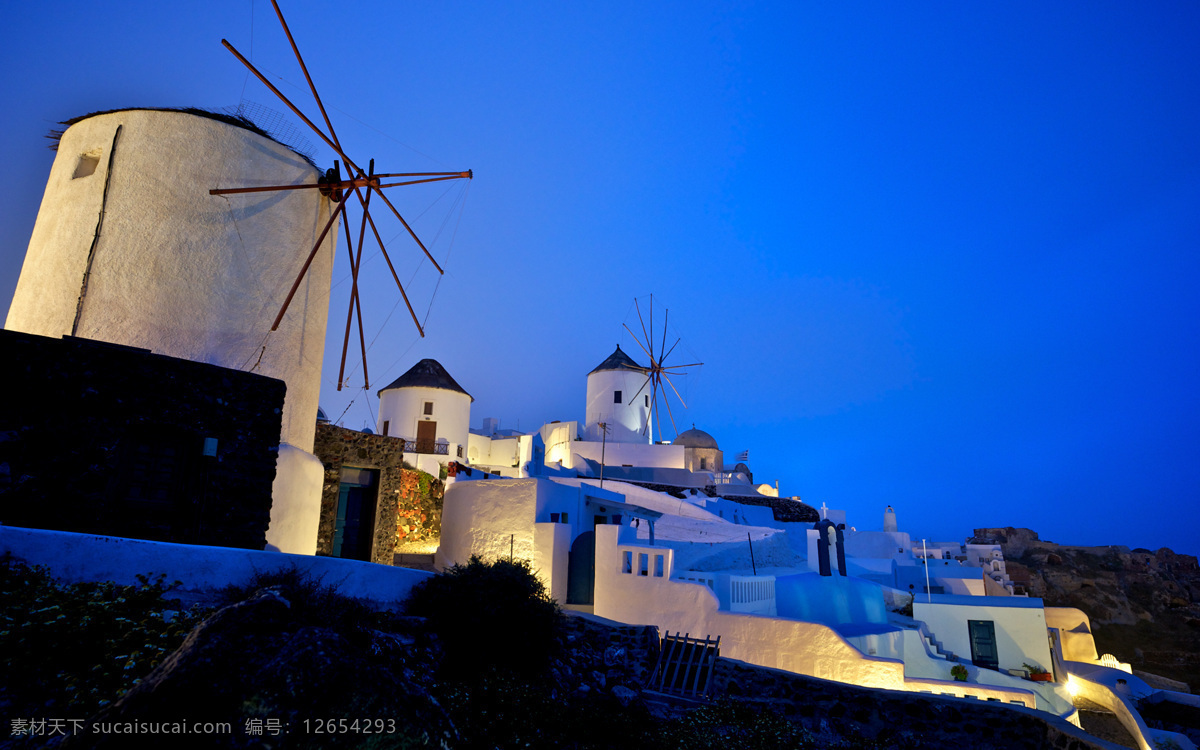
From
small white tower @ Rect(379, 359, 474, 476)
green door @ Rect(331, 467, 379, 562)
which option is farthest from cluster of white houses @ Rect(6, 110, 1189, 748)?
small white tower @ Rect(379, 359, 474, 476)

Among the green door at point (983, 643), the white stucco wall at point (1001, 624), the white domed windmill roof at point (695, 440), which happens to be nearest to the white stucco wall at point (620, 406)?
the white domed windmill roof at point (695, 440)

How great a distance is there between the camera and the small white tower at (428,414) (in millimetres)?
26469

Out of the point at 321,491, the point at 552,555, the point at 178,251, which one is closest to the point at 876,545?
the point at 552,555

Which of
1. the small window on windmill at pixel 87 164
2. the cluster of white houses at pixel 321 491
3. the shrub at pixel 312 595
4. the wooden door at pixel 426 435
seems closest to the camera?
the shrub at pixel 312 595

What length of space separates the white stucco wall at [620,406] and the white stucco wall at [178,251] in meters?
24.1

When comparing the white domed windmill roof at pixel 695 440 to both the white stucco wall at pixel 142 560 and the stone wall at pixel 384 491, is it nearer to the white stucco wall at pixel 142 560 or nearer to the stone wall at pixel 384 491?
the stone wall at pixel 384 491

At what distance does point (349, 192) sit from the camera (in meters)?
11.6

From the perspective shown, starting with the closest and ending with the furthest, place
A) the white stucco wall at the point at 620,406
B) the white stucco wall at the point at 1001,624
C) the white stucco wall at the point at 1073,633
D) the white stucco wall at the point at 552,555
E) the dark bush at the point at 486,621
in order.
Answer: the dark bush at the point at 486,621 → the white stucco wall at the point at 552,555 → the white stucco wall at the point at 1001,624 → the white stucco wall at the point at 1073,633 → the white stucco wall at the point at 620,406

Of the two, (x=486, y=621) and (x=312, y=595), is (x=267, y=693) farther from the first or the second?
(x=486, y=621)

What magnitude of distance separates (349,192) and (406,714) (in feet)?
34.2

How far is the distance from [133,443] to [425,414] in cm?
1922

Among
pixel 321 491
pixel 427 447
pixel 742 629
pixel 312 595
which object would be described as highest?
pixel 427 447

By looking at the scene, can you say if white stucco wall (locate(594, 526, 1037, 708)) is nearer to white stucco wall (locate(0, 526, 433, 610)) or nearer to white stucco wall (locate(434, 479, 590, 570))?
white stucco wall (locate(434, 479, 590, 570))

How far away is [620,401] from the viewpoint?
34.9 metres
